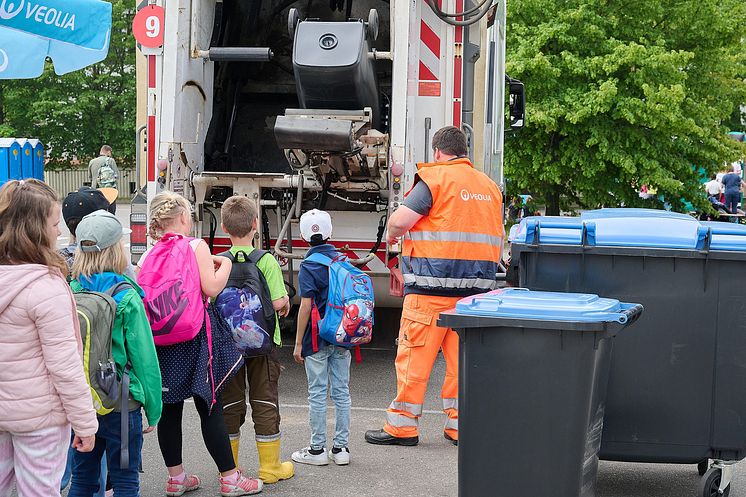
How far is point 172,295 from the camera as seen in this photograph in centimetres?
425

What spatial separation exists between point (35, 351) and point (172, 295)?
1057 millimetres

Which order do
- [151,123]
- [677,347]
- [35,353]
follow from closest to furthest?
[35,353], [677,347], [151,123]

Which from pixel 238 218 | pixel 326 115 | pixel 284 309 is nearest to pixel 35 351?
pixel 238 218

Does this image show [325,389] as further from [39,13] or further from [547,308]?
[39,13]

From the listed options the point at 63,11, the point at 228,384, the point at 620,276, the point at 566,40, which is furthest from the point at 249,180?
the point at 566,40

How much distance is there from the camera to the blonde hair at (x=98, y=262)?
3.92m

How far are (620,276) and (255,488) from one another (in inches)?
71.0

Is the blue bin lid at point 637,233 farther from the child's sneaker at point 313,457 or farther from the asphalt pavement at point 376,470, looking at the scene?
the child's sneaker at point 313,457

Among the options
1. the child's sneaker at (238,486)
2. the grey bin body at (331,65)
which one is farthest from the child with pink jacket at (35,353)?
the grey bin body at (331,65)

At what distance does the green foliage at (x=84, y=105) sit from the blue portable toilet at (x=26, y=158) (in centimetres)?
1875

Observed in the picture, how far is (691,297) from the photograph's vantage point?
4383mm

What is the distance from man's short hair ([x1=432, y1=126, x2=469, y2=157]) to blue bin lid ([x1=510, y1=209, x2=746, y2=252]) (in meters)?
1.01

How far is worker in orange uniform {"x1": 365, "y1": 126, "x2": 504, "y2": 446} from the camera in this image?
5461 mm

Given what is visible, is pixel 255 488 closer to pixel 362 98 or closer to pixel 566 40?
pixel 362 98
